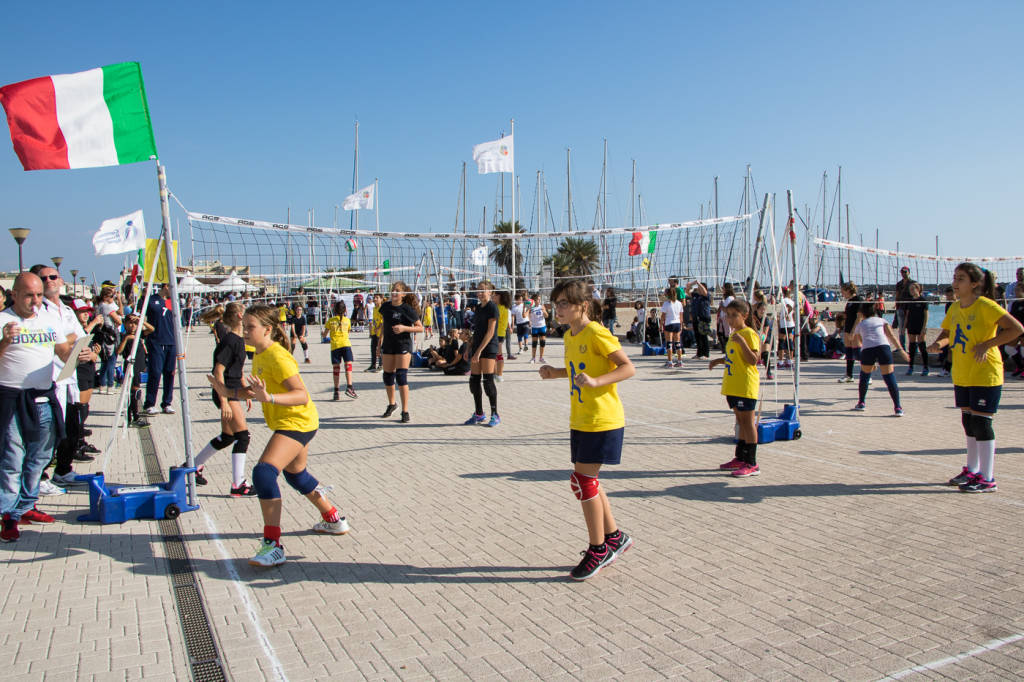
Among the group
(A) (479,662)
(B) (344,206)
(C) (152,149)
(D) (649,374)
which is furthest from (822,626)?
(B) (344,206)

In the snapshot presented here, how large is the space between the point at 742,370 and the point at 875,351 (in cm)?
404

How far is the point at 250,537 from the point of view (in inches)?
197

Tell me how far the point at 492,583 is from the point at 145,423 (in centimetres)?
733

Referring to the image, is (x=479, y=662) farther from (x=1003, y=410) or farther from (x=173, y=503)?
(x=1003, y=410)

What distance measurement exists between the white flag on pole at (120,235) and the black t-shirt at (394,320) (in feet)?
24.7

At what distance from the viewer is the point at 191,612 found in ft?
12.4

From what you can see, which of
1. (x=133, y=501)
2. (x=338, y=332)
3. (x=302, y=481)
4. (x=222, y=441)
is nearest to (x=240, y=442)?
(x=222, y=441)

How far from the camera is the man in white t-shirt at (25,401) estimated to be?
4.84 metres

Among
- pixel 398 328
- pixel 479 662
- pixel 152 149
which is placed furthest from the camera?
pixel 398 328

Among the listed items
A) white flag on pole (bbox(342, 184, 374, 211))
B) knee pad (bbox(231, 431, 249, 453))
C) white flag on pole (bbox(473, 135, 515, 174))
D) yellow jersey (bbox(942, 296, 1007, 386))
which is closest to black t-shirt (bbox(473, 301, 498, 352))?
knee pad (bbox(231, 431, 249, 453))

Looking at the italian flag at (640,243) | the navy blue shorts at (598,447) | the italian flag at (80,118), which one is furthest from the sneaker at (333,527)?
the italian flag at (640,243)

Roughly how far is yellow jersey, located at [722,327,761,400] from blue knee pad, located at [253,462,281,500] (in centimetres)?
410

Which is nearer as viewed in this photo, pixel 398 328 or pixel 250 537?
pixel 250 537

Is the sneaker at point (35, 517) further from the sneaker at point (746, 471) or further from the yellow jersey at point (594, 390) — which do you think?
the sneaker at point (746, 471)
